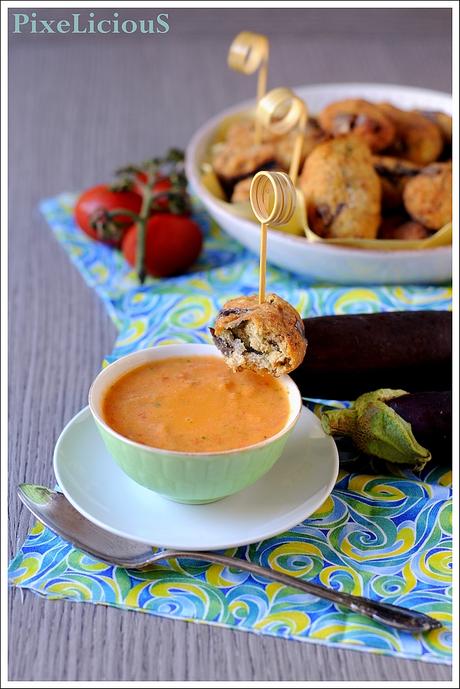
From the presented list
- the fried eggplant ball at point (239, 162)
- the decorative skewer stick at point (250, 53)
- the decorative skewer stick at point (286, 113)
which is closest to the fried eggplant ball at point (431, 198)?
the decorative skewer stick at point (286, 113)

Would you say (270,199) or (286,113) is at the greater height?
(286,113)

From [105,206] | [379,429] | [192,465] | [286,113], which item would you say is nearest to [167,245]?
[105,206]

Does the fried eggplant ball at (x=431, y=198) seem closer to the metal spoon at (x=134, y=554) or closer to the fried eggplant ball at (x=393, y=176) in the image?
the fried eggplant ball at (x=393, y=176)

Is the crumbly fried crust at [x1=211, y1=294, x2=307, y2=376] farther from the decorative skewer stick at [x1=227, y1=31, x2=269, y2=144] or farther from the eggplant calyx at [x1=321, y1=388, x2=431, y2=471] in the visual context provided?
the decorative skewer stick at [x1=227, y1=31, x2=269, y2=144]

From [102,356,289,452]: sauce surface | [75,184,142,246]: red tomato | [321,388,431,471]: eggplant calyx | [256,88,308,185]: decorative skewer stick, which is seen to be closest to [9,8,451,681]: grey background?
[75,184,142,246]: red tomato

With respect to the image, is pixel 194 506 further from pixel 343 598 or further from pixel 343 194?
pixel 343 194

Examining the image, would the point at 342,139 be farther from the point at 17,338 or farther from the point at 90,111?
the point at 90,111
